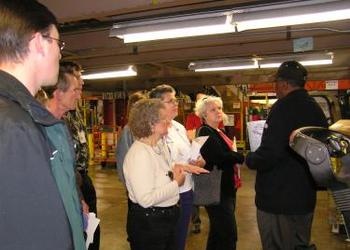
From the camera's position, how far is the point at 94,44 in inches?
183

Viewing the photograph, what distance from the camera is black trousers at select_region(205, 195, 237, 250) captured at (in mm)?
3273

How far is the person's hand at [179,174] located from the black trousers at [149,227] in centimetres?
19

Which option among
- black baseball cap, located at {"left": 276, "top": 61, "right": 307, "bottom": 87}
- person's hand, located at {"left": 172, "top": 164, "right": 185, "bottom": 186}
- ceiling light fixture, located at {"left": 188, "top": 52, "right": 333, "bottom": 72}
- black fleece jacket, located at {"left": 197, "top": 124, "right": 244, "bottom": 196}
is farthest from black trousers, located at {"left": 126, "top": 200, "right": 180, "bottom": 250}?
ceiling light fixture, located at {"left": 188, "top": 52, "right": 333, "bottom": 72}

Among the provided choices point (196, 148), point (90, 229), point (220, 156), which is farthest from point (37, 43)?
point (220, 156)

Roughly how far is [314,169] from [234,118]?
1079cm

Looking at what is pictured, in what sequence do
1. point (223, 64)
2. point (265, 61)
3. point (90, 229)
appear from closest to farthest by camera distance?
point (90, 229)
point (265, 61)
point (223, 64)

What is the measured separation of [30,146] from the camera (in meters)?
0.92

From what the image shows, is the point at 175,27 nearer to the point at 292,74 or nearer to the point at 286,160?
the point at 292,74

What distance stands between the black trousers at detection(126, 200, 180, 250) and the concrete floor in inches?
79.0

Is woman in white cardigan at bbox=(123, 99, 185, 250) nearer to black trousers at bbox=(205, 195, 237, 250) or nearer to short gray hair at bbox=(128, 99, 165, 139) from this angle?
short gray hair at bbox=(128, 99, 165, 139)

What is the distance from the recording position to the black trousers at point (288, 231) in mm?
2596

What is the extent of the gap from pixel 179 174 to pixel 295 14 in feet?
4.69

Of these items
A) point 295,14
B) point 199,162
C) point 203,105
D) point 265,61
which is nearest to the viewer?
point 295,14

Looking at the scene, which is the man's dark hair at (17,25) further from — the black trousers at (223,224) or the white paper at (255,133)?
the black trousers at (223,224)
